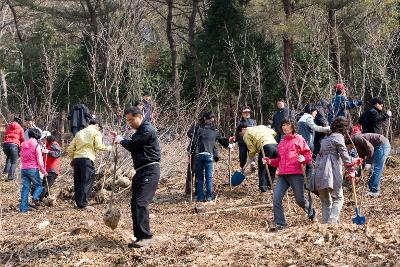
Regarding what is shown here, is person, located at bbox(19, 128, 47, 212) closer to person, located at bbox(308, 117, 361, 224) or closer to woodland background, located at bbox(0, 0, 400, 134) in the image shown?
woodland background, located at bbox(0, 0, 400, 134)

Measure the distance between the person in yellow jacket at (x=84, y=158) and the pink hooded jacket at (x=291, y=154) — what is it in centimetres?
381

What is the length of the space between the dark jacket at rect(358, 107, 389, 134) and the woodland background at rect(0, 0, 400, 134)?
5.48 m

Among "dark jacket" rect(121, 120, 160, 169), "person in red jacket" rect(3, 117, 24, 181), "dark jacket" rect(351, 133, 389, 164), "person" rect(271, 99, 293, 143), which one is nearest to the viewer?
"dark jacket" rect(121, 120, 160, 169)

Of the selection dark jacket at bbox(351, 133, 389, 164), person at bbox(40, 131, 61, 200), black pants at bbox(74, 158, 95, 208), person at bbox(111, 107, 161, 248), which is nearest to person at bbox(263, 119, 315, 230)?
dark jacket at bbox(351, 133, 389, 164)

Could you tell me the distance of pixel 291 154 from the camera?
311 inches

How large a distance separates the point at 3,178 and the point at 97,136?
240 inches

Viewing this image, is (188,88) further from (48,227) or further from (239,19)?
(48,227)

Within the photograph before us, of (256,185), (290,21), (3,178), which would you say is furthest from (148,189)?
(290,21)

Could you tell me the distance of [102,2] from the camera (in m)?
24.7

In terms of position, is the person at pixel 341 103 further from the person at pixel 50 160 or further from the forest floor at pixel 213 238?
the person at pixel 50 160

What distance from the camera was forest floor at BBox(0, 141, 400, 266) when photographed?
19.4ft

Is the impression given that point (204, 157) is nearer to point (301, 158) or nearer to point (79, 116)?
point (301, 158)

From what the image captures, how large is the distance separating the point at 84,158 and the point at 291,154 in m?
4.28

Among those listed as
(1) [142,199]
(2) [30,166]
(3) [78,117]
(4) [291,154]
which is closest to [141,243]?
(1) [142,199]
